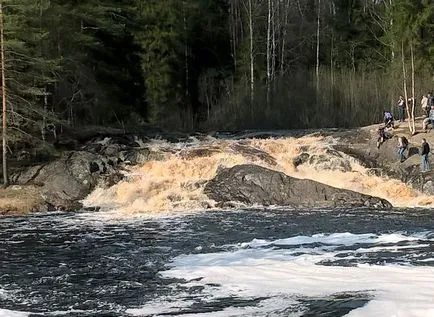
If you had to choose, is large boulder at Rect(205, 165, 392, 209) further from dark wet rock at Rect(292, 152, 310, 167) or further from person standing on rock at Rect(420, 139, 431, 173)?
person standing on rock at Rect(420, 139, 431, 173)

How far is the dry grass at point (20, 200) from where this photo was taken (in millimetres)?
27312

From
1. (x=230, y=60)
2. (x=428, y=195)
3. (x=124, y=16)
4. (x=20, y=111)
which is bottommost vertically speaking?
(x=428, y=195)

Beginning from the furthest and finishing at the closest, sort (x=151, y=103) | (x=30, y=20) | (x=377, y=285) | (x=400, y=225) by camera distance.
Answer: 1. (x=151, y=103)
2. (x=30, y=20)
3. (x=400, y=225)
4. (x=377, y=285)

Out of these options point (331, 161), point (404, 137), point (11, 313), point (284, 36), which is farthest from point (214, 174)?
point (284, 36)

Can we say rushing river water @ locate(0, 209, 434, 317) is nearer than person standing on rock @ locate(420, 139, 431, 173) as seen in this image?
Yes

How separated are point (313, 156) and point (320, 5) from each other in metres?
32.9

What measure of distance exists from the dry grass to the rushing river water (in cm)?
282

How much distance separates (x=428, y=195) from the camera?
2761cm

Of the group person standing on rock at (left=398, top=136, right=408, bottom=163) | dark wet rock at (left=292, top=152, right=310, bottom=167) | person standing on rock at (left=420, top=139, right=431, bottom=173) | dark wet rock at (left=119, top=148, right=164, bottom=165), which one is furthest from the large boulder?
dark wet rock at (left=119, top=148, right=164, bottom=165)

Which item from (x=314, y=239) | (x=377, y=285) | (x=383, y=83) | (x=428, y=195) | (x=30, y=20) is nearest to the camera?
(x=377, y=285)

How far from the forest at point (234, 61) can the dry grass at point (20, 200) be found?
6.38 m

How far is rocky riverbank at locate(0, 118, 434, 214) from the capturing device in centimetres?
2739

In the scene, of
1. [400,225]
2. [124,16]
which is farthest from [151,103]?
[400,225]

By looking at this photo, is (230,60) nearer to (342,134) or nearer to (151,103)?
(151,103)
